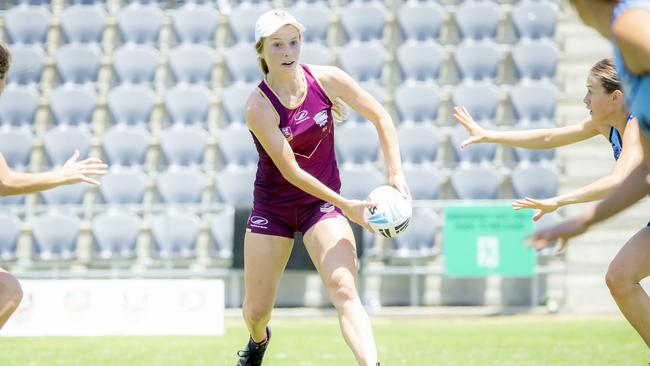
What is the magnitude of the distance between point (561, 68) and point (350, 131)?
4024mm

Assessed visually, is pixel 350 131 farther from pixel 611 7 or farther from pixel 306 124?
pixel 611 7

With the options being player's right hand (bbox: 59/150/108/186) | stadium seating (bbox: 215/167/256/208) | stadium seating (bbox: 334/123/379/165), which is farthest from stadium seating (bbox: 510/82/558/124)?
player's right hand (bbox: 59/150/108/186)

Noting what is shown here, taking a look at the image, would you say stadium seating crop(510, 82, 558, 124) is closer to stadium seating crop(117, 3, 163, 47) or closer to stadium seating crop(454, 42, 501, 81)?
stadium seating crop(454, 42, 501, 81)

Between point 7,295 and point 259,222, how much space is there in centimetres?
165

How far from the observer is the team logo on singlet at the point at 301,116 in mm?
6211

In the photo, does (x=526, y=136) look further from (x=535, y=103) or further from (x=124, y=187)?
(x=124, y=187)

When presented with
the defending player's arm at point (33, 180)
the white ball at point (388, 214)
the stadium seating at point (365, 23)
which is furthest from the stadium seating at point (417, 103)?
the defending player's arm at point (33, 180)

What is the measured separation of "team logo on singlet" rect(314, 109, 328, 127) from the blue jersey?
2.49 m

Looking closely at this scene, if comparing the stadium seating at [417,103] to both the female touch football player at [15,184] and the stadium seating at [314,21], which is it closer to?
the stadium seating at [314,21]

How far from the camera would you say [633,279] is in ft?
19.2

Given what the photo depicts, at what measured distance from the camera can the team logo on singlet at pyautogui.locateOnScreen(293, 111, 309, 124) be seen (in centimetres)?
621

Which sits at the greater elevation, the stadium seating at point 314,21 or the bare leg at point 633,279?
the stadium seating at point 314,21

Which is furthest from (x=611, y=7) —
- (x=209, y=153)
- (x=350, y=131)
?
(x=209, y=153)

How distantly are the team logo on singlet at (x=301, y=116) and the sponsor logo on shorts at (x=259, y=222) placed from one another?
74 cm
